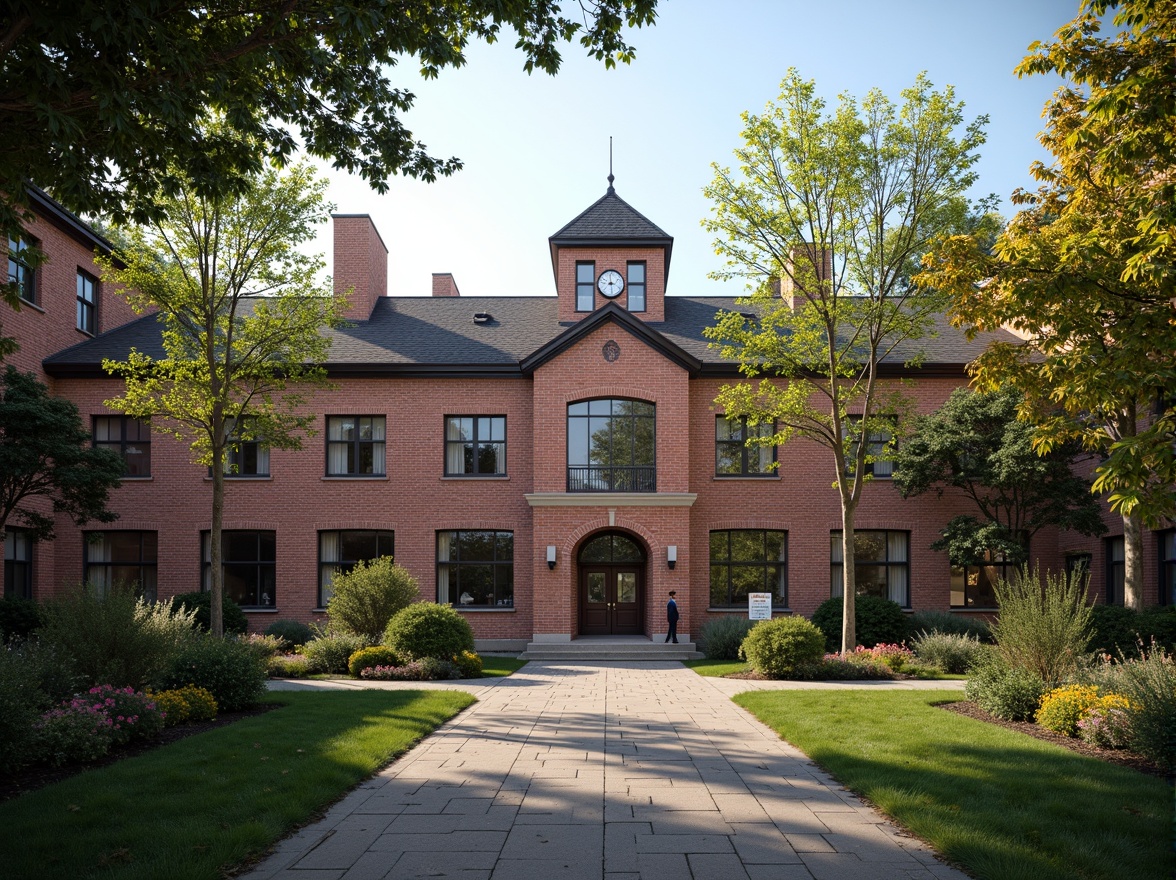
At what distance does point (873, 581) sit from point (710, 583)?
4.47 meters

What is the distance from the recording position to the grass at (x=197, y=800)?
5891 millimetres

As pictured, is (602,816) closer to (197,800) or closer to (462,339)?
(197,800)

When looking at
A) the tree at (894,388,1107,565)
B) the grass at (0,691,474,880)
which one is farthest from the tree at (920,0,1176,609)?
the tree at (894,388,1107,565)

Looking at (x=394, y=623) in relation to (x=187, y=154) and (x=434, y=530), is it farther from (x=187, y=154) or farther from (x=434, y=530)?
(x=187, y=154)

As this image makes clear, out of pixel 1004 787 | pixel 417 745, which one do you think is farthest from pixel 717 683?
pixel 1004 787

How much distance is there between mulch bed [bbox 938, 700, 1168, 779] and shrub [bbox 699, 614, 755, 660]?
8843 millimetres

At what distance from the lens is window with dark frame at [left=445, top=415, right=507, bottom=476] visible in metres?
25.9

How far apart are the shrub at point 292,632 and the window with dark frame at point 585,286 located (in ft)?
38.8

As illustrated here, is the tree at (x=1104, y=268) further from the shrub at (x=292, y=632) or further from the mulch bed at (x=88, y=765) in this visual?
the shrub at (x=292, y=632)

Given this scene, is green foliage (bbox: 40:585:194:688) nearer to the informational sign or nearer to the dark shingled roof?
the informational sign

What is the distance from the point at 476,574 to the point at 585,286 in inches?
354

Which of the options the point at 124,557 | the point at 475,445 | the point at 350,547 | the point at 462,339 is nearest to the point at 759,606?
the point at 475,445

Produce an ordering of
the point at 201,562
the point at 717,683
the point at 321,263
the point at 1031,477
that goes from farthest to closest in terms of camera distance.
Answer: the point at 201,562, the point at 1031,477, the point at 321,263, the point at 717,683

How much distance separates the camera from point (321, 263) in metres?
18.3
